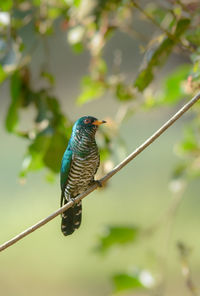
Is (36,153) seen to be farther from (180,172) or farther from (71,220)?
(180,172)

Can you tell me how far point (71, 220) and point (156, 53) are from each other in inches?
25.5

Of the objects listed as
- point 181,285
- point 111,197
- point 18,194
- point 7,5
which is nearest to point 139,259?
point 181,285

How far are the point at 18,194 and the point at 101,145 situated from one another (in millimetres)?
3466

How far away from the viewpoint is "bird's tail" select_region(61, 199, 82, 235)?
4.17 ft

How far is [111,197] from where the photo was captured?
5.87 metres

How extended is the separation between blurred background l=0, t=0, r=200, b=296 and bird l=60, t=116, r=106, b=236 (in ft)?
0.75

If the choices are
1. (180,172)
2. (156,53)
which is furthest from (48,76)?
(180,172)

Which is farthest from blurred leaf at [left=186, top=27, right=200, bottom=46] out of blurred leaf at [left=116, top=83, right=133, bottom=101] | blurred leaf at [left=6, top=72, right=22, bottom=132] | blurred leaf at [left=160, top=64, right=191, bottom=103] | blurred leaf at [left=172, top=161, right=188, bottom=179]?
blurred leaf at [left=172, top=161, right=188, bottom=179]

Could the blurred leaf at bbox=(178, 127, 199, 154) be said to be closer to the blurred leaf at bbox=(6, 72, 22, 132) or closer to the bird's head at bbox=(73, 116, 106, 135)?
the blurred leaf at bbox=(6, 72, 22, 132)

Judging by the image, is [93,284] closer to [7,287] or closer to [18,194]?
[7,287]

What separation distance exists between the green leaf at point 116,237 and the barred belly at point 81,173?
0.75 m

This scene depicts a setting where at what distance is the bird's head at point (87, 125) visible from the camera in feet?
4.09

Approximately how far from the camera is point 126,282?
88.0 inches

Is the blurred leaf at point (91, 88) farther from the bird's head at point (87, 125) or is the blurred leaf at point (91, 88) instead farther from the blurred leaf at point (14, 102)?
the bird's head at point (87, 125)
